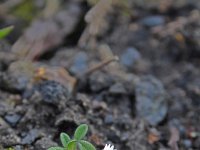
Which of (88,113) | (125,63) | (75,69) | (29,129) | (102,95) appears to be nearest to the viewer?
(29,129)

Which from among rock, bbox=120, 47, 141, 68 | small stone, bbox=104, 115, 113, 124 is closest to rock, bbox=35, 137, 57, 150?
small stone, bbox=104, 115, 113, 124

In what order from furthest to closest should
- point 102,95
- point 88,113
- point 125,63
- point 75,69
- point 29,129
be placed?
point 125,63 → point 75,69 → point 102,95 → point 88,113 → point 29,129

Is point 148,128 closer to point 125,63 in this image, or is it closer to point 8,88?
point 125,63

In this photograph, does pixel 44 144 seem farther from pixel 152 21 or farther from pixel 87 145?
pixel 152 21

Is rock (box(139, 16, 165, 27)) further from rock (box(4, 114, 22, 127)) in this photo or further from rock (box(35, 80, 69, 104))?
rock (box(4, 114, 22, 127))

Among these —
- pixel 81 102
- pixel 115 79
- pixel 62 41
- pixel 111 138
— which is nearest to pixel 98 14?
pixel 62 41

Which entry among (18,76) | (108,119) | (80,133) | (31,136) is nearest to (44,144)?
(31,136)

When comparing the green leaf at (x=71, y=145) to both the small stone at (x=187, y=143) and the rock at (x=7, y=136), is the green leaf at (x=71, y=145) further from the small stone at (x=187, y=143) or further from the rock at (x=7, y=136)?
the small stone at (x=187, y=143)

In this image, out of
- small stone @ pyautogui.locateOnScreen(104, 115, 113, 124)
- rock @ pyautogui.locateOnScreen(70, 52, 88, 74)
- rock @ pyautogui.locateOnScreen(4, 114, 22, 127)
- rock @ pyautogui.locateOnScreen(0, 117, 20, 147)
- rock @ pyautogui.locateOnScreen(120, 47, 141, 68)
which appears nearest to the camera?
rock @ pyautogui.locateOnScreen(0, 117, 20, 147)

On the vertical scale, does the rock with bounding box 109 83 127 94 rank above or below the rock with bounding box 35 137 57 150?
above
